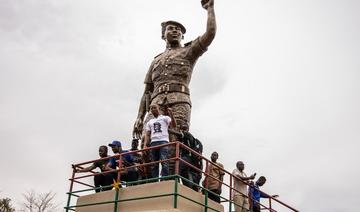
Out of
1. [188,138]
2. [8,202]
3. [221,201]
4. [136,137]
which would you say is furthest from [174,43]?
[8,202]

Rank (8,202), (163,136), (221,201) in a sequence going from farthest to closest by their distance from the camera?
(8,202) → (221,201) → (163,136)

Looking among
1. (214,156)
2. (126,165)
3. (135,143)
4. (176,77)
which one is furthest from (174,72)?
(126,165)

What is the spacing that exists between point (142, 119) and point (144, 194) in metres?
3.43

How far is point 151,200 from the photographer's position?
7609mm

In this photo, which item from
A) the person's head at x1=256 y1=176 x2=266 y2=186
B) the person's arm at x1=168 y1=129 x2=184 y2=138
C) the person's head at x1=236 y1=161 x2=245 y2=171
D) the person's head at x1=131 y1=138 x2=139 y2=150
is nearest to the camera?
the person's arm at x1=168 y1=129 x2=184 y2=138

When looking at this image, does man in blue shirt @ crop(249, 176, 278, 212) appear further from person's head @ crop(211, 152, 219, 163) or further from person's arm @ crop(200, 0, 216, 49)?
person's arm @ crop(200, 0, 216, 49)

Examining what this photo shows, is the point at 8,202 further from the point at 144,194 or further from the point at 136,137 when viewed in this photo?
the point at 144,194

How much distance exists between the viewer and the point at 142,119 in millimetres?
10977

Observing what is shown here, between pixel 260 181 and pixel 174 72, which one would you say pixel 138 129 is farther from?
pixel 260 181

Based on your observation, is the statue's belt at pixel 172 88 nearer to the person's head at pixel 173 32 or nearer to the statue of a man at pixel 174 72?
the statue of a man at pixel 174 72

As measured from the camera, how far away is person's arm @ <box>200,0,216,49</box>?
9.77 meters

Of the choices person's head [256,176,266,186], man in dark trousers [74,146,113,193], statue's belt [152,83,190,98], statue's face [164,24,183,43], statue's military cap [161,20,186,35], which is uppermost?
statue's military cap [161,20,186,35]

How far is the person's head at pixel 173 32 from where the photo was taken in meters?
10.8

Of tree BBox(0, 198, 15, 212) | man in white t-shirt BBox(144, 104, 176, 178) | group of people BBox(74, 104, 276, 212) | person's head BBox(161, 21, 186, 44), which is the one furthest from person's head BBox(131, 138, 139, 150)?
tree BBox(0, 198, 15, 212)
